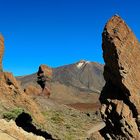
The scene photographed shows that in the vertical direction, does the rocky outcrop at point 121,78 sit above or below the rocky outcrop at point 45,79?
below

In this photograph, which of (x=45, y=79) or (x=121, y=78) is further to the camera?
(x=45, y=79)

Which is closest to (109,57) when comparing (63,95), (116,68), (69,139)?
(116,68)

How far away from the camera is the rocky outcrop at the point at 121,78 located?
24.5 m

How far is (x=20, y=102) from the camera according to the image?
144 ft

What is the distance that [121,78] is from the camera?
24.4 metres

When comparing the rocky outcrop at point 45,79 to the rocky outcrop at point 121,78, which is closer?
the rocky outcrop at point 121,78

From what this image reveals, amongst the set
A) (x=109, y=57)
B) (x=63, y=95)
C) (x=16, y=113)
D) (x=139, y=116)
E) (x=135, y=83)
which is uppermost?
(x=63, y=95)

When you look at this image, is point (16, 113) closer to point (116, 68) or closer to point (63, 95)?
point (116, 68)

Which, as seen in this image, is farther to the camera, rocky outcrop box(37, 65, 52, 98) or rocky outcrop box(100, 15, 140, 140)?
rocky outcrop box(37, 65, 52, 98)

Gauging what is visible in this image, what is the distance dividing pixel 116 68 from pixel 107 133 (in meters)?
4.02

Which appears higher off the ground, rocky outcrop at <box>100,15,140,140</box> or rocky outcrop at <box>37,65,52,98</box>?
rocky outcrop at <box>37,65,52,98</box>

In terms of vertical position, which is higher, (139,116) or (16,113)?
(16,113)

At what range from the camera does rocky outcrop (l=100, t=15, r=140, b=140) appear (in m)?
24.5

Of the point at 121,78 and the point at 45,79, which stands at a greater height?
the point at 45,79
